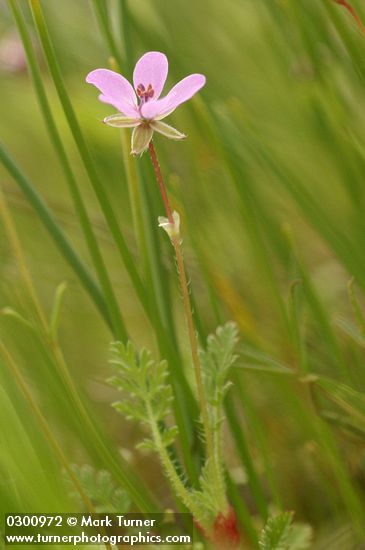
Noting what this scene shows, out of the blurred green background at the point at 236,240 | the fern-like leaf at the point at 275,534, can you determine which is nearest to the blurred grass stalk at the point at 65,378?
the blurred green background at the point at 236,240

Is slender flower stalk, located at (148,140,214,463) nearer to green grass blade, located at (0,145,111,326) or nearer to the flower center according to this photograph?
the flower center

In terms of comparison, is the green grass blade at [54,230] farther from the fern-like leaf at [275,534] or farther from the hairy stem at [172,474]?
→ the fern-like leaf at [275,534]

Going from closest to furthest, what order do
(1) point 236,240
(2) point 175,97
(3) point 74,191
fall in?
(2) point 175,97 → (3) point 74,191 → (1) point 236,240

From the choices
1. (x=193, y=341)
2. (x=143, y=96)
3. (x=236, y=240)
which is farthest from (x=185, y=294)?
(x=236, y=240)

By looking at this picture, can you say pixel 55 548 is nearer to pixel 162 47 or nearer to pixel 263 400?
pixel 263 400

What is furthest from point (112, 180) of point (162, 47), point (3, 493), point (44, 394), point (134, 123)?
point (3, 493)

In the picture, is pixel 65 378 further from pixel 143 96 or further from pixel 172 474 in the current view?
pixel 143 96
